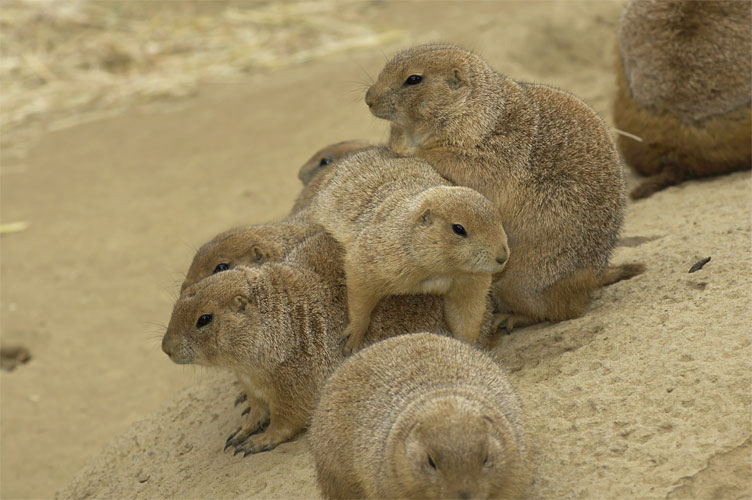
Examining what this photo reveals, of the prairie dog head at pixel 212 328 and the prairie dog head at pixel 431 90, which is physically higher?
the prairie dog head at pixel 431 90

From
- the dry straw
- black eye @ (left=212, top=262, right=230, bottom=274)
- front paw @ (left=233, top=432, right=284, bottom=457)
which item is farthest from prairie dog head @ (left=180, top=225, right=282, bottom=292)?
the dry straw

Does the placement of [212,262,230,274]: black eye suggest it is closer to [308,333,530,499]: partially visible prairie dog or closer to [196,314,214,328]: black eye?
[196,314,214,328]: black eye

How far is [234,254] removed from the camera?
217 inches

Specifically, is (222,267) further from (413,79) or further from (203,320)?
(413,79)

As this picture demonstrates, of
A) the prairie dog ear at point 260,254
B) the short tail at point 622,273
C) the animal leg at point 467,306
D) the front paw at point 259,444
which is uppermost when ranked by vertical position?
the prairie dog ear at point 260,254

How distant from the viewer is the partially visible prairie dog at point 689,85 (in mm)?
7047

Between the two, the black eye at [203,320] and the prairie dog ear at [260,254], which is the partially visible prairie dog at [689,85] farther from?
the black eye at [203,320]

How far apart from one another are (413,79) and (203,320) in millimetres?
1887

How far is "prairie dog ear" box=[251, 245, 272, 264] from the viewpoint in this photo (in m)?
5.45

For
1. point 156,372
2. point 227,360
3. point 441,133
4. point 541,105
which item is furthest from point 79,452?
point 541,105

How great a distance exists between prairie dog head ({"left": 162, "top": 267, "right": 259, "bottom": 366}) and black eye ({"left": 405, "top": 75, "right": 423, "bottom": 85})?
1627mm

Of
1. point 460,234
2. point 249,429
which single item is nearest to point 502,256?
point 460,234

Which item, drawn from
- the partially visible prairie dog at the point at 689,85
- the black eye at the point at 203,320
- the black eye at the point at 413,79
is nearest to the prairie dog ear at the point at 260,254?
the black eye at the point at 203,320

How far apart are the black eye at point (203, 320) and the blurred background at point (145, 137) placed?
241cm
